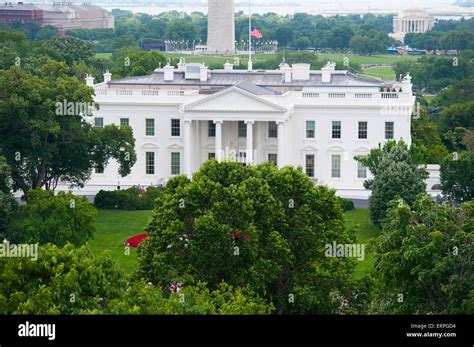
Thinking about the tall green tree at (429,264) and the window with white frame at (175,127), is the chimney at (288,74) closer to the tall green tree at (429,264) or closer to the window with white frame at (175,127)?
the window with white frame at (175,127)

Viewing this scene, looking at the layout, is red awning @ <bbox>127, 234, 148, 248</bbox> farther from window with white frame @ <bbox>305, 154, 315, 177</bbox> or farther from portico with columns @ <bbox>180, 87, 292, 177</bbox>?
window with white frame @ <bbox>305, 154, 315, 177</bbox>

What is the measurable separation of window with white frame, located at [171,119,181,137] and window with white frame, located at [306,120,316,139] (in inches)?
341

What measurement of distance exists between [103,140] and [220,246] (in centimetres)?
3546

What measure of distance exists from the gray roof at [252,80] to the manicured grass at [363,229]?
1612cm

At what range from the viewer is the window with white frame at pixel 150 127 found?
84.9 m

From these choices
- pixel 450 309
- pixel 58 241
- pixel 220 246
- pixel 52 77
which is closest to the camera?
pixel 450 309

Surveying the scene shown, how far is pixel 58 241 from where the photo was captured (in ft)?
174

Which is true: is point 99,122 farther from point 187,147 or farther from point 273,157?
point 273,157

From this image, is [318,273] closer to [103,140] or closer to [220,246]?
[220,246]

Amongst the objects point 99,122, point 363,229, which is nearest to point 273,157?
point 99,122

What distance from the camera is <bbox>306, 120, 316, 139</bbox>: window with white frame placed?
Answer: 84.2 m

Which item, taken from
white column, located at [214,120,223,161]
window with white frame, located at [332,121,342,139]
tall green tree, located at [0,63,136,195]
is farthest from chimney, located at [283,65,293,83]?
tall green tree, located at [0,63,136,195]

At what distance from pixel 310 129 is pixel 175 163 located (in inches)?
370
